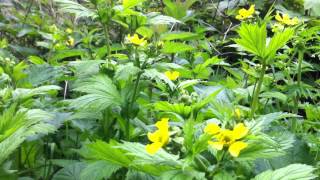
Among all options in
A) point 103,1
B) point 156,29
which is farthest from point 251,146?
point 156,29

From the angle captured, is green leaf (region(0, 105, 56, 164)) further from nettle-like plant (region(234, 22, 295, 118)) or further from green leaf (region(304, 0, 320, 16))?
green leaf (region(304, 0, 320, 16))

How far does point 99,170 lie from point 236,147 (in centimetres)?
40

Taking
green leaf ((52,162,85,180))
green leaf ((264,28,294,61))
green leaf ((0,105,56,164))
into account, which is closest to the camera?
green leaf ((0,105,56,164))

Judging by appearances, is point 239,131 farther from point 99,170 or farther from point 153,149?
point 99,170

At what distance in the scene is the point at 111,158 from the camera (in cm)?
100

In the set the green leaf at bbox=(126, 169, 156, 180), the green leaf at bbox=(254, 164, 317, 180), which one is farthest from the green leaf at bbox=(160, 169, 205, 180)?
the green leaf at bbox=(126, 169, 156, 180)

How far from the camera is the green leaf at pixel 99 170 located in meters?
1.06

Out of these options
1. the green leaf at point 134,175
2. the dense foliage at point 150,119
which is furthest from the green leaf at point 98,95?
the green leaf at point 134,175

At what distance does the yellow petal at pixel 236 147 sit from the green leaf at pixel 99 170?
0.36m

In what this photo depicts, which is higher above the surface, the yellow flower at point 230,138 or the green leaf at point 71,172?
the yellow flower at point 230,138

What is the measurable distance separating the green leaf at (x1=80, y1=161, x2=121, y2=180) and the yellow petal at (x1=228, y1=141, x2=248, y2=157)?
363 millimetres

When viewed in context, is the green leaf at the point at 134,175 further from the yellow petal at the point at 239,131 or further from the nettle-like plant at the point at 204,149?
the yellow petal at the point at 239,131

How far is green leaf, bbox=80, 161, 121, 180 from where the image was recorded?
106 cm

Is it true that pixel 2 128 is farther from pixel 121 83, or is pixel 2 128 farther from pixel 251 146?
pixel 251 146
